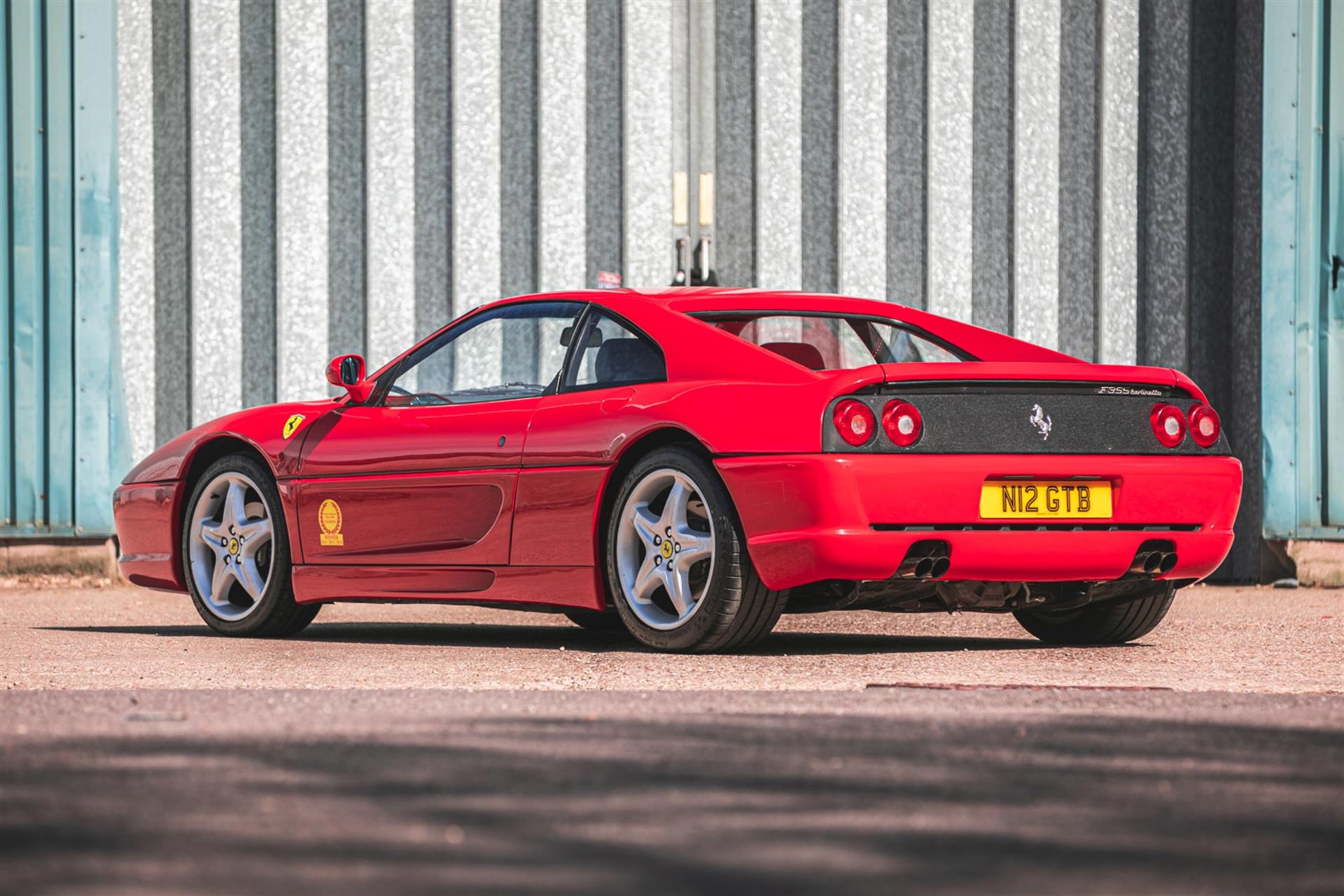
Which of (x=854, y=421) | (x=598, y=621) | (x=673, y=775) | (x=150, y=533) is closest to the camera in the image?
(x=673, y=775)

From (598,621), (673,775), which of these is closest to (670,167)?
(598,621)

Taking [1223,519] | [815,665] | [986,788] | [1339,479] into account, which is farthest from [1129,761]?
[1339,479]

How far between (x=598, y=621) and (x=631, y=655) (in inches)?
47.5

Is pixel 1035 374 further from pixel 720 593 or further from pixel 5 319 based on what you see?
pixel 5 319

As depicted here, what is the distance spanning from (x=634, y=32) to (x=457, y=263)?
1484mm

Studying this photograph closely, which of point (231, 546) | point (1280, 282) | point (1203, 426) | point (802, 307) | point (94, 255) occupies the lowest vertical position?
point (231, 546)

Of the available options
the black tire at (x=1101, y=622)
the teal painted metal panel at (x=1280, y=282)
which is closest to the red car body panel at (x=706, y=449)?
the black tire at (x=1101, y=622)

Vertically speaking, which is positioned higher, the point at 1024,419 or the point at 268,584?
the point at 1024,419

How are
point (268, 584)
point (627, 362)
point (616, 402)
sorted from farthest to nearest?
1. point (268, 584)
2. point (627, 362)
3. point (616, 402)

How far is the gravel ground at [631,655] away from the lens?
522 centimetres

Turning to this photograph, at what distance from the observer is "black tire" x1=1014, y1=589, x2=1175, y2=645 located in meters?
6.53

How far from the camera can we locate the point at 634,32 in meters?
10.6

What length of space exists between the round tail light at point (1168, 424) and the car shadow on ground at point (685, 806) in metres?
1.92

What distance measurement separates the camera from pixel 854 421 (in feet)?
18.1
